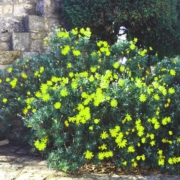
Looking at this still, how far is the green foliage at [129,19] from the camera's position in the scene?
192 inches

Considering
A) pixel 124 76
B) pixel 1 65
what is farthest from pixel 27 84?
pixel 124 76

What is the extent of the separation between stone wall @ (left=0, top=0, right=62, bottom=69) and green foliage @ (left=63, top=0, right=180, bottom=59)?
263mm

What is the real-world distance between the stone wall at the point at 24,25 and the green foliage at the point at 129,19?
10.3 inches

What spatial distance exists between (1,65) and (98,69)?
4.58 ft

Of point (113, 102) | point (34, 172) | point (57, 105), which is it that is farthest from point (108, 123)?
point (34, 172)

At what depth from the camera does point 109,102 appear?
344 centimetres

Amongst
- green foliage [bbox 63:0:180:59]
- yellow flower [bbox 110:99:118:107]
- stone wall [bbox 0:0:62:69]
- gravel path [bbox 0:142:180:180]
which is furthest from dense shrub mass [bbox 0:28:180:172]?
green foliage [bbox 63:0:180:59]

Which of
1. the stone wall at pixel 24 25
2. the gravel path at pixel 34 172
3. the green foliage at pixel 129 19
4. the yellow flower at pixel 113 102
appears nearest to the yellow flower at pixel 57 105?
the yellow flower at pixel 113 102

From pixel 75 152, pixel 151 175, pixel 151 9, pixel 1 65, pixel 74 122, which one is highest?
pixel 151 9

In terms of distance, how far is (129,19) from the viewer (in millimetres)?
4996

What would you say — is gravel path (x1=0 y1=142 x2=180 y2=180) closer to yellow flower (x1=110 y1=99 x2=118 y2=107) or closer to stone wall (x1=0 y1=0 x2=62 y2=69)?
yellow flower (x1=110 y1=99 x2=118 y2=107)

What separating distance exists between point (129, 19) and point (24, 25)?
1526mm

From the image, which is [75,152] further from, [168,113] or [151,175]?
[168,113]

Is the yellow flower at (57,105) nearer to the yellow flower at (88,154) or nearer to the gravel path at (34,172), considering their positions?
the yellow flower at (88,154)
